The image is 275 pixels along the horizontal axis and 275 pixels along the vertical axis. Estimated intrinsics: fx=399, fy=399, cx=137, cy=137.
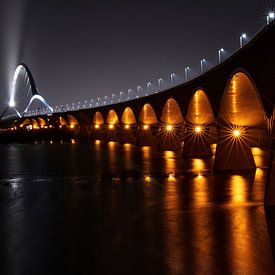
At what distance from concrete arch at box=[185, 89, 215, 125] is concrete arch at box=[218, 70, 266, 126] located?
40.0ft

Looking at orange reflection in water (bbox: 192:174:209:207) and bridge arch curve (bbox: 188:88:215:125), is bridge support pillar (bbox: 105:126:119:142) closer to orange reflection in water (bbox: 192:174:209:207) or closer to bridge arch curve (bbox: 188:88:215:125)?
bridge arch curve (bbox: 188:88:215:125)

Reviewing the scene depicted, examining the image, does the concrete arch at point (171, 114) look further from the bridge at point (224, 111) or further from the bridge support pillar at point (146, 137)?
the bridge support pillar at point (146, 137)

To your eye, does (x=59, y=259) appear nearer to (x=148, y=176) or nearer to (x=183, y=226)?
(x=183, y=226)

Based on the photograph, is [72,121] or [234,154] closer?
[234,154]

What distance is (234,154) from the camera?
26219 mm

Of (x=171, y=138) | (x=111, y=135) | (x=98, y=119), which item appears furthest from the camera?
(x=98, y=119)

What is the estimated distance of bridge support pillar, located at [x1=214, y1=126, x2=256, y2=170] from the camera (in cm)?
2616

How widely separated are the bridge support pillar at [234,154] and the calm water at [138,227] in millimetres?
2072

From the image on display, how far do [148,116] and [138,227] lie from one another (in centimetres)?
5524

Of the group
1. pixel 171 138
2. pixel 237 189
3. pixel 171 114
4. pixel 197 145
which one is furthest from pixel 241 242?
pixel 171 114

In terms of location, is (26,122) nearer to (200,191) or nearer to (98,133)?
(98,133)

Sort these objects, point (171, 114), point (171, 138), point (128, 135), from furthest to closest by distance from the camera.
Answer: point (128, 135) < point (171, 114) < point (171, 138)

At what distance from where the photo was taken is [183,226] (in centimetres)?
1275

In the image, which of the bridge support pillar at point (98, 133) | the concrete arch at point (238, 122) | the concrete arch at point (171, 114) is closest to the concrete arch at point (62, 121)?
the bridge support pillar at point (98, 133)
